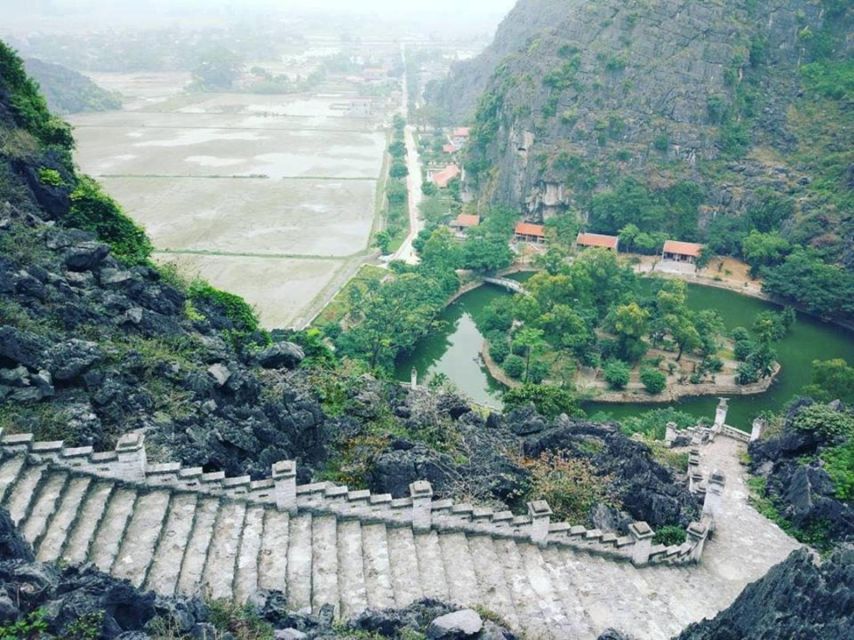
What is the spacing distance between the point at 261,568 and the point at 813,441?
21.1m

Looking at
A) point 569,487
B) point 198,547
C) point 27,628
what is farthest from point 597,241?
point 27,628

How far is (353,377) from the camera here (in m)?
28.6

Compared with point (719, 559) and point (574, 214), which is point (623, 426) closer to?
point (719, 559)

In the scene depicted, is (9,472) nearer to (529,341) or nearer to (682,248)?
(529,341)

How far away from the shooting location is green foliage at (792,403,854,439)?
81.6 ft

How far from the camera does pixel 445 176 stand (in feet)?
285

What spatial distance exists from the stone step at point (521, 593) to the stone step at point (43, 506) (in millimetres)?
9564

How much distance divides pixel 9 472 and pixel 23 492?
2.11 ft

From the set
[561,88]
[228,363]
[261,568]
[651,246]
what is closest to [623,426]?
[228,363]

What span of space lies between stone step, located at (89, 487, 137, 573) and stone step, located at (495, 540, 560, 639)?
27.0 ft

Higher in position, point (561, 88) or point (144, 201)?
point (561, 88)

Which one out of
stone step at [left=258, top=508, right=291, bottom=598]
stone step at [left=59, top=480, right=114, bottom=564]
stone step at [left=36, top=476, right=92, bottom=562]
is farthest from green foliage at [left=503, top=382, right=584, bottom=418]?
stone step at [left=36, top=476, right=92, bottom=562]

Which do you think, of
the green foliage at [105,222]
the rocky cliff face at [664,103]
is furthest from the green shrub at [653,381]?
the rocky cliff face at [664,103]

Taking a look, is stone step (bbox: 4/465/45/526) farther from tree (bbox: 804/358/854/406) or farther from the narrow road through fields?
the narrow road through fields
